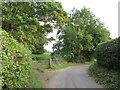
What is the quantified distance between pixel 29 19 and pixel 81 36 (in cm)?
2392

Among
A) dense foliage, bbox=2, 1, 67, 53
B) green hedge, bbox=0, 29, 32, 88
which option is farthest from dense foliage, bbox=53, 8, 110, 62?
green hedge, bbox=0, 29, 32, 88

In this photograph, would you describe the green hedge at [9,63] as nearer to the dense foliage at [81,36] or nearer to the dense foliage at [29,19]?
the dense foliage at [29,19]

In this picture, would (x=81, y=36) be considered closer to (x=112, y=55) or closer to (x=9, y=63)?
(x=112, y=55)

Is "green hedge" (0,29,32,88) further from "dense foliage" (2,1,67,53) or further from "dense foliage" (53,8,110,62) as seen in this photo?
"dense foliage" (53,8,110,62)

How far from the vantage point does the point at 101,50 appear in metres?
19.0

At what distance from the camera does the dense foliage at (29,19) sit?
13.0 m

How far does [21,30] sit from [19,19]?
1028 millimetres

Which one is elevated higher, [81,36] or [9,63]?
[81,36]

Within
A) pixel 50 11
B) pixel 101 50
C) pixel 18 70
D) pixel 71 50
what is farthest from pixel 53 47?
pixel 18 70

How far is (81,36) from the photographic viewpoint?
121ft

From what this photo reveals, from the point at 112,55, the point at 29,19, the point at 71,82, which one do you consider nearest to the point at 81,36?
the point at 112,55

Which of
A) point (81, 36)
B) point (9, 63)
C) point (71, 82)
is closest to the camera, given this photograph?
point (9, 63)

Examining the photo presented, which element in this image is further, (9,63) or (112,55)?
(112,55)

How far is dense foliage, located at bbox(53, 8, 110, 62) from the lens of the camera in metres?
37.3
